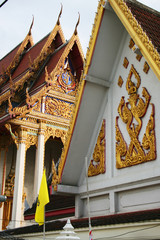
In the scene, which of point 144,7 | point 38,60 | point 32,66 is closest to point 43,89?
point 32,66

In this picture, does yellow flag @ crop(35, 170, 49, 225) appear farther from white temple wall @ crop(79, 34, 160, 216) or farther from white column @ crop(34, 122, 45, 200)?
white column @ crop(34, 122, 45, 200)

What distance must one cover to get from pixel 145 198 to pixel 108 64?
1897mm

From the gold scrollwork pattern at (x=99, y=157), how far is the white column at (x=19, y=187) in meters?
8.98

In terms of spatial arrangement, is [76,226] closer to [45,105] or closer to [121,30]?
[121,30]

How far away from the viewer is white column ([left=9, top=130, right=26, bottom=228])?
13609 mm

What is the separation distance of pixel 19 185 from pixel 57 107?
3.69 meters

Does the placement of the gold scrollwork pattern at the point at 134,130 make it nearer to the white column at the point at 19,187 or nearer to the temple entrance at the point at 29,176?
the white column at the point at 19,187

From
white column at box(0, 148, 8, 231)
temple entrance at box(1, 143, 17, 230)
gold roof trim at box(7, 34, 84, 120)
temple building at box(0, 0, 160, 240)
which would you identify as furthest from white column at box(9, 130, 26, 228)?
temple building at box(0, 0, 160, 240)

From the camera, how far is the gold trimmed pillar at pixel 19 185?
44.7 feet

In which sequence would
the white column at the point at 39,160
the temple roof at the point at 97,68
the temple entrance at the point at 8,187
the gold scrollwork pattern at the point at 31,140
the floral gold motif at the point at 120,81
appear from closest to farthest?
the temple roof at the point at 97,68 → the floral gold motif at the point at 120,81 → the white column at the point at 39,160 → the gold scrollwork pattern at the point at 31,140 → the temple entrance at the point at 8,187

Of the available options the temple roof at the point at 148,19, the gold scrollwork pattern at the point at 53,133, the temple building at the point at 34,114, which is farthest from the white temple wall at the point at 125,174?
the gold scrollwork pattern at the point at 53,133

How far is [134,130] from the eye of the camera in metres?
4.64

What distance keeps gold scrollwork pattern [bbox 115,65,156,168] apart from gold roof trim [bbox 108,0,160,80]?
506 millimetres

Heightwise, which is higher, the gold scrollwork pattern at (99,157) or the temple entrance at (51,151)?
the temple entrance at (51,151)
